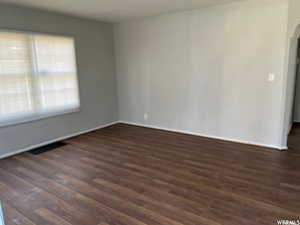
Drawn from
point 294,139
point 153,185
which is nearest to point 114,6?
point 153,185

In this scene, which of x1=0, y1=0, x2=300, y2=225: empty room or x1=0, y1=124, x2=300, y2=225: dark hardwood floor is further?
x1=0, y1=0, x2=300, y2=225: empty room

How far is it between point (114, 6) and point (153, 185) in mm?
2943

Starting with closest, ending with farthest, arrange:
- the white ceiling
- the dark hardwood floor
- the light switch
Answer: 1. the dark hardwood floor
2. the white ceiling
3. the light switch

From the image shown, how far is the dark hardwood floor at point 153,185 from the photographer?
7.07 feet

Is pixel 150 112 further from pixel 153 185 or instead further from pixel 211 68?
pixel 153 185

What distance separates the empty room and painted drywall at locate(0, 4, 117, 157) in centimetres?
2

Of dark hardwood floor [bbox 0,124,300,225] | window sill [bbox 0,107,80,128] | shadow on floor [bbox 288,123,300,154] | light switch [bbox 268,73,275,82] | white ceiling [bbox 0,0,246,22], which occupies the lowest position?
dark hardwood floor [bbox 0,124,300,225]

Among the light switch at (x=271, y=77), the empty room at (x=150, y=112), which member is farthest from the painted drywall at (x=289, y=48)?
the light switch at (x=271, y=77)

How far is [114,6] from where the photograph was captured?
3783mm

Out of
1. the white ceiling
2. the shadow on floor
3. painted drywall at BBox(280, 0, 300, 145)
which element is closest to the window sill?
the white ceiling

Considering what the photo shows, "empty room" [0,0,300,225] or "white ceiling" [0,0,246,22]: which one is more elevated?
"white ceiling" [0,0,246,22]

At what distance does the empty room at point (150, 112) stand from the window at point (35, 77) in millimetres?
19

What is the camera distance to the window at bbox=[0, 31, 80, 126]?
360cm

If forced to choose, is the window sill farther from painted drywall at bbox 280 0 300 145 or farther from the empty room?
painted drywall at bbox 280 0 300 145
